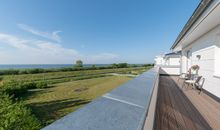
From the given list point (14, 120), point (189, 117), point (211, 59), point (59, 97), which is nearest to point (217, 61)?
point (211, 59)

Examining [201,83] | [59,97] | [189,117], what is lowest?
[59,97]

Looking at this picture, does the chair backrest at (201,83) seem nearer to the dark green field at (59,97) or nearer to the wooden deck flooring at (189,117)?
the wooden deck flooring at (189,117)

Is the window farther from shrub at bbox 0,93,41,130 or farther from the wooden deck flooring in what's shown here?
shrub at bbox 0,93,41,130

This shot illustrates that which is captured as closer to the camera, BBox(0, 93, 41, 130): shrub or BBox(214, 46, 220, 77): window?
BBox(0, 93, 41, 130): shrub

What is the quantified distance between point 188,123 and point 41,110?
6645mm

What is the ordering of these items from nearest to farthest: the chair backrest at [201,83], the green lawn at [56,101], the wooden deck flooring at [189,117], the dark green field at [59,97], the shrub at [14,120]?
the shrub at [14,120] < the wooden deck flooring at [189,117] < the chair backrest at [201,83] < the green lawn at [56,101] < the dark green field at [59,97]

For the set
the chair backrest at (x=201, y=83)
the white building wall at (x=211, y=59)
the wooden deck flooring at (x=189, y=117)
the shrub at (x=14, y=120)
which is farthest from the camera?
the chair backrest at (x=201, y=83)

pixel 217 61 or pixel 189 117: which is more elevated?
pixel 217 61

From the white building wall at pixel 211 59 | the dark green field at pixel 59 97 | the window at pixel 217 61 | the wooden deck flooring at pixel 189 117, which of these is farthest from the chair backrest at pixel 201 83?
the dark green field at pixel 59 97

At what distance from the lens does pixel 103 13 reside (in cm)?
2014

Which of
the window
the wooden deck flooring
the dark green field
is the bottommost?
the dark green field

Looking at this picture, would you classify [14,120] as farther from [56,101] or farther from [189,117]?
[56,101]

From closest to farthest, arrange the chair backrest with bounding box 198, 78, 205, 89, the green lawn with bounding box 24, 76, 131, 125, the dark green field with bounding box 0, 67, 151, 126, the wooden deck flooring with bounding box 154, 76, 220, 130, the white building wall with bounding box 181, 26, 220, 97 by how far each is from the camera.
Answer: the wooden deck flooring with bounding box 154, 76, 220, 130, the white building wall with bounding box 181, 26, 220, 97, the chair backrest with bounding box 198, 78, 205, 89, the green lawn with bounding box 24, 76, 131, 125, the dark green field with bounding box 0, 67, 151, 126

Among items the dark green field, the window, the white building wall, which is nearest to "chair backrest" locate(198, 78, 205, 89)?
the white building wall
